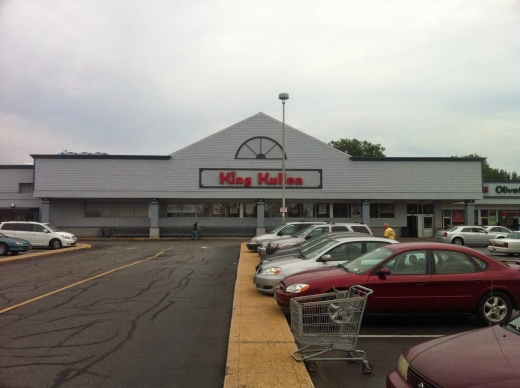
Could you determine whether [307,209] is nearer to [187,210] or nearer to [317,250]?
[187,210]

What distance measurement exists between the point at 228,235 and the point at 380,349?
34.7 meters

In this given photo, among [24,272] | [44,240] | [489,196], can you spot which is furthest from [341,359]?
[489,196]

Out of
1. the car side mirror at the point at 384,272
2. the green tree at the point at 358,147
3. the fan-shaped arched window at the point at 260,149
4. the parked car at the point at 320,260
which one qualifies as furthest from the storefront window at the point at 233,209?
the green tree at the point at 358,147

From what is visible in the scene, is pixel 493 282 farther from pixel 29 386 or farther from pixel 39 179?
pixel 39 179

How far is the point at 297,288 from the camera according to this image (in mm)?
7855

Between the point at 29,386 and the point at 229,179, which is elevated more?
the point at 229,179

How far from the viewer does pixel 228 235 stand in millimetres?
→ 41125

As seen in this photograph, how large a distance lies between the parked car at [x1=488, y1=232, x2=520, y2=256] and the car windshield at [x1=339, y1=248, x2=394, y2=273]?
1782cm

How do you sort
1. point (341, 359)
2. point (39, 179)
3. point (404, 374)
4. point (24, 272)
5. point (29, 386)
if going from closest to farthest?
point (404, 374) < point (29, 386) < point (341, 359) < point (24, 272) < point (39, 179)

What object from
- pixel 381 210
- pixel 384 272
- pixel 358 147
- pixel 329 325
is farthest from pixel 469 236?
pixel 358 147

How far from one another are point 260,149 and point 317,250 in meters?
30.3

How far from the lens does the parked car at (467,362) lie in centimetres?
342

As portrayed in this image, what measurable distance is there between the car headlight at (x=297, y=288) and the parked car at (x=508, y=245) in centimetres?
1934

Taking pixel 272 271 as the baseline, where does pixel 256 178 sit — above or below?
above
